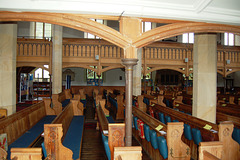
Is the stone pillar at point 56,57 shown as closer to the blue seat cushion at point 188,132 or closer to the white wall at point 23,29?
the white wall at point 23,29

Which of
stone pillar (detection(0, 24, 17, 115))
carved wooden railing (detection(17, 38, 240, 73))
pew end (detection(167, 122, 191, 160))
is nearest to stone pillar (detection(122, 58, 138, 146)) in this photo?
pew end (detection(167, 122, 191, 160))


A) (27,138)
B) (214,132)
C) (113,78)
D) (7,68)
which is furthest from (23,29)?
(214,132)

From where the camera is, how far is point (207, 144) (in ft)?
8.72

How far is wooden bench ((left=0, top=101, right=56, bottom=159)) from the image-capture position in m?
4.30

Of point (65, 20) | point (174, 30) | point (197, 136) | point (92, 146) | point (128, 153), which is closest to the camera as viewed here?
point (128, 153)

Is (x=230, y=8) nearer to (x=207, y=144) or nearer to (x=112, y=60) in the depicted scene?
(x=207, y=144)

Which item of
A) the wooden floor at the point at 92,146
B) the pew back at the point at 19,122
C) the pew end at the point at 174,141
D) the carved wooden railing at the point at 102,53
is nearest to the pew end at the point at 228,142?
the pew end at the point at 174,141

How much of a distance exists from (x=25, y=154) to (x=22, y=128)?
3.04 m

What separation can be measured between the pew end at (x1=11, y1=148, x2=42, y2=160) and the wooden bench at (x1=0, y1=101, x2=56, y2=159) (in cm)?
196

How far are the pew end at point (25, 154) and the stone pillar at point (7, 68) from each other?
4131 millimetres

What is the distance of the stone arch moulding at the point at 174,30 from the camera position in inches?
141

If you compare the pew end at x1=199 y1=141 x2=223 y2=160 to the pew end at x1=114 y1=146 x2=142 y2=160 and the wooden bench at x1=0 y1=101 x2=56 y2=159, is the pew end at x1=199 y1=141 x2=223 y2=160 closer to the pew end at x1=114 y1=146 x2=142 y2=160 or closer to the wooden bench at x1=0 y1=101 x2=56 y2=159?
the pew end at x1=114 y1=146 x2=142 y2=160

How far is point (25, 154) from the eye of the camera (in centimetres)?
247

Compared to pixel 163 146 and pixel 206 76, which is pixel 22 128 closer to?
pixel 163 146
